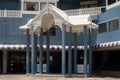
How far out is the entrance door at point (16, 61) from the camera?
45562 mm

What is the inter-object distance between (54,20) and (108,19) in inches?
288

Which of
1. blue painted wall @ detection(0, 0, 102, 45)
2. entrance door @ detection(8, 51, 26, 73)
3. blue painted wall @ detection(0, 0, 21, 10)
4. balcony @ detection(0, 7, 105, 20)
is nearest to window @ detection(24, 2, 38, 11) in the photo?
blue painted wall @ detection(0, 0, 21, 10)

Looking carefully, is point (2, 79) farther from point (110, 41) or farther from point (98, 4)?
point (98, 4)

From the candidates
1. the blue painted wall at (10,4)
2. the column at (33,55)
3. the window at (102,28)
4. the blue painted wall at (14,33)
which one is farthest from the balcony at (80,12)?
Result: the column at (33,55)

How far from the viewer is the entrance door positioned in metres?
45.6

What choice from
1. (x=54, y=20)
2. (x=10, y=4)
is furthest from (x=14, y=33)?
(x=54, y=20)

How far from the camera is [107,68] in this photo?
138 ft

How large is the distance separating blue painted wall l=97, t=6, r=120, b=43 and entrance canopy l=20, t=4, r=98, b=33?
9.83ft

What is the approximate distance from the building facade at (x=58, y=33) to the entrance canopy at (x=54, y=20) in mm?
3380

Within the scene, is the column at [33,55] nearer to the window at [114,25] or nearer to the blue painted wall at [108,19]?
the blue painted wall at [108,19]

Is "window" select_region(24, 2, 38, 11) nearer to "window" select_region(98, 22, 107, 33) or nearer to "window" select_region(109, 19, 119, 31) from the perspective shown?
"window" select_region(98, 22, 107, 33)

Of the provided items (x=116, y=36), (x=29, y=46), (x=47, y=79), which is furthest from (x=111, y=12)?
(x=47, y=79)

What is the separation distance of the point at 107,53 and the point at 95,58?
2.66 m

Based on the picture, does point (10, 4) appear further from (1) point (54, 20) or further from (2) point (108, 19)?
(1) point (54, 20)
